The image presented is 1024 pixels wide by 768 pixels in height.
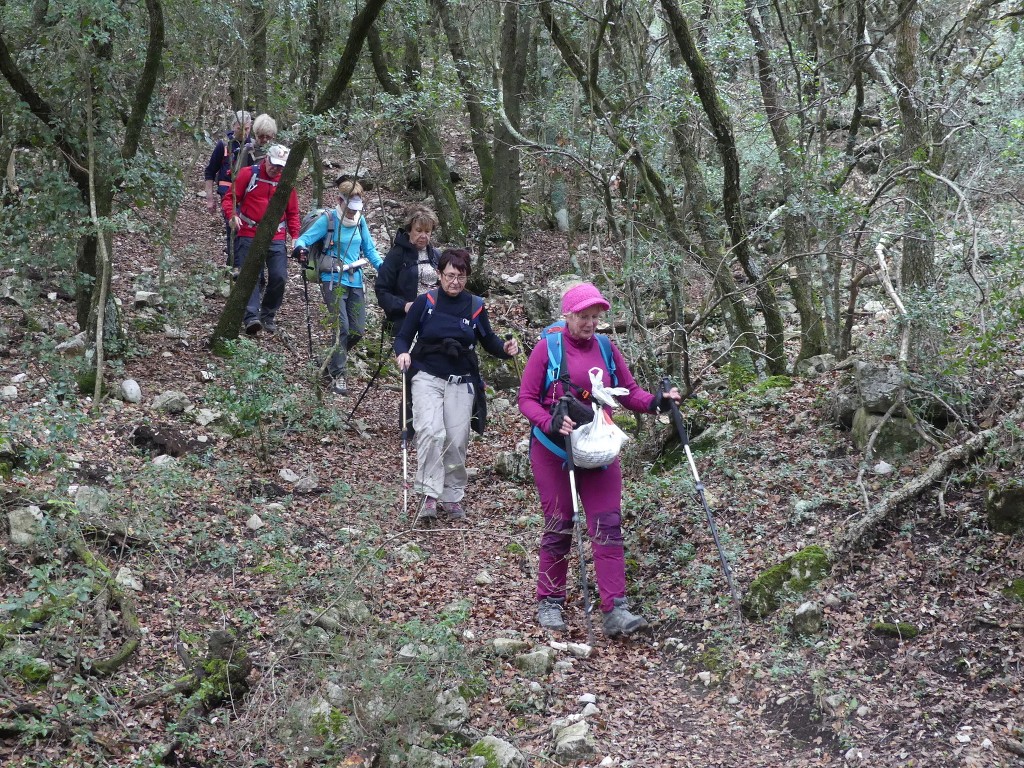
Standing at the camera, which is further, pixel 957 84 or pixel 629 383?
pixel 957 84

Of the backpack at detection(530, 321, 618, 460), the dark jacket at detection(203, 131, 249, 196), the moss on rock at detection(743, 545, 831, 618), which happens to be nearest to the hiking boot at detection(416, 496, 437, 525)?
the backpack at detection(530, 321, 618, 460)

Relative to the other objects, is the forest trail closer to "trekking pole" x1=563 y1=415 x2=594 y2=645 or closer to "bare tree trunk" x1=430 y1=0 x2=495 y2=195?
"trekking pole" x1=563 y1=415 x2=594 y2=645

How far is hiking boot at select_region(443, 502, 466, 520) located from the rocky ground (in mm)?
73

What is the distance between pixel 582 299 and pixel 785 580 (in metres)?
2.14

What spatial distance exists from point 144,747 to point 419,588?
2.47 metres

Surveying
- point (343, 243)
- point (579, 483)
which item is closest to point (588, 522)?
point (579, 483)

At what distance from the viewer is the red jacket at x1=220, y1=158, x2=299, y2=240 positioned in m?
10.6

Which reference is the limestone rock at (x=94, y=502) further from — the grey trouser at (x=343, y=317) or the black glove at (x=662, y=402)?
the grey trouser at (x=343, y=317)

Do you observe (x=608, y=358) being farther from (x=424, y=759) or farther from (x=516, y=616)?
(x=424, y=759)

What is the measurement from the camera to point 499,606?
20.9ft

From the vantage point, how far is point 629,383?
6.14 meters

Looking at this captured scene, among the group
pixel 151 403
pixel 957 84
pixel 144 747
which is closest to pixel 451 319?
pixel 151 403

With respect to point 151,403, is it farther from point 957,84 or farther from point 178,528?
point 957,84

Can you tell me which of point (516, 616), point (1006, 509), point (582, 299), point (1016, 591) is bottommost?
point (516, 616)
